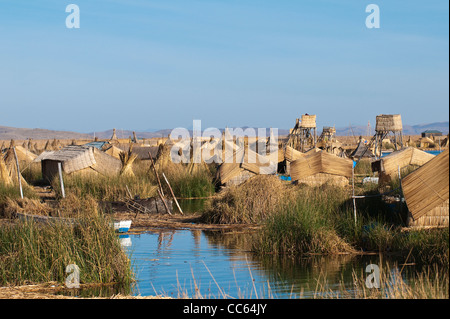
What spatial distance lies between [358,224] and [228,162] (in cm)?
1141

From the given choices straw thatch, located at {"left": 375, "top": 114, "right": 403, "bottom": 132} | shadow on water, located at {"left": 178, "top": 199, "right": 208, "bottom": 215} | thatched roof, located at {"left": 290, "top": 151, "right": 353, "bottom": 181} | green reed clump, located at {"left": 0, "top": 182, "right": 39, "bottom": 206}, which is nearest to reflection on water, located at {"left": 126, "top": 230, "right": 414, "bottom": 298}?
shadow on water, located at {"left": 178, "top": 199, "right": 208, "bottom": 215}

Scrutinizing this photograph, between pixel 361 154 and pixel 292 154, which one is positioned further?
pixel 361 154

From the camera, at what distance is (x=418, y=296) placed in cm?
621

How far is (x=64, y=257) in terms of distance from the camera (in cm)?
986

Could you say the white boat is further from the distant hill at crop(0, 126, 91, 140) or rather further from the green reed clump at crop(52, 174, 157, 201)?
the distant hill at crop(0, 126, 91, 140)

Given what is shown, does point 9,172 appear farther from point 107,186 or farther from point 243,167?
point 243,167

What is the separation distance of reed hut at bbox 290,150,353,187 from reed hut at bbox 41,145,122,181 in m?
7.33

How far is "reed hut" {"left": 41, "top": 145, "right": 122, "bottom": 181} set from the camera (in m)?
25.5

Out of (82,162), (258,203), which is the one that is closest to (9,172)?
(82,162)

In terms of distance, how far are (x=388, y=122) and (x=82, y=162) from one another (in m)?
14.5

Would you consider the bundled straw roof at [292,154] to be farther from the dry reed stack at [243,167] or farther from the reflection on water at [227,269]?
the reflection on water at [227,269]

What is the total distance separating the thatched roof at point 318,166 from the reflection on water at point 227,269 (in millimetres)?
6270
